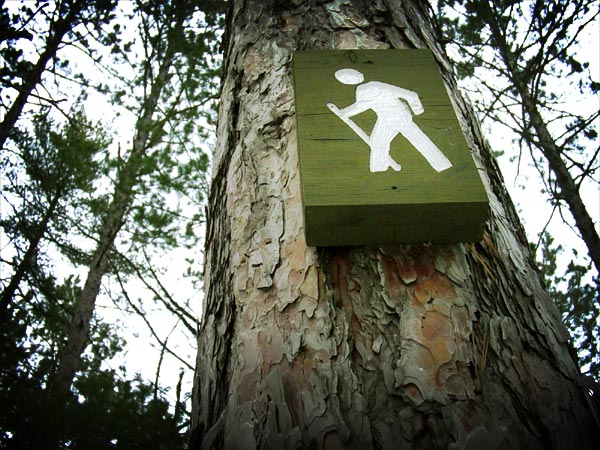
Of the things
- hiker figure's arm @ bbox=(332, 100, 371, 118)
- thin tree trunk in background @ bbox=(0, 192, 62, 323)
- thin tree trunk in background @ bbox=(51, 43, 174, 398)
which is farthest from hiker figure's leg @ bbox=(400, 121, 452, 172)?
thin tree trunk in background @ bbox=(51, 43, 174, 398)

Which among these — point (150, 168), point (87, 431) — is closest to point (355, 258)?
point (87, 431)

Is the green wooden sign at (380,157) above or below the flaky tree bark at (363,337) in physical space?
above

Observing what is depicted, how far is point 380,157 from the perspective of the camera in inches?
35.4

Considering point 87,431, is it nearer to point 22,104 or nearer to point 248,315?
point 248,315

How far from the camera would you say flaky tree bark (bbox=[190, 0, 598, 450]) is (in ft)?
2.43

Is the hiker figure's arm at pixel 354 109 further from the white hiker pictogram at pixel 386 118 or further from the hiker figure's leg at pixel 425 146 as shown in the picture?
the hiker figure's leg at pixel 425 146

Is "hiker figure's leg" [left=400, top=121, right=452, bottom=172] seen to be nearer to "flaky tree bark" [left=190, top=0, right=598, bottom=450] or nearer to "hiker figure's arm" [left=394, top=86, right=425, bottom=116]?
"hiker figure's arm" [left=394, top=86, right=425, bottom=116]

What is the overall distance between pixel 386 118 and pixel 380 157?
122mm

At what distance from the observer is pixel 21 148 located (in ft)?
16.8

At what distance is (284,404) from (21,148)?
18.7ft

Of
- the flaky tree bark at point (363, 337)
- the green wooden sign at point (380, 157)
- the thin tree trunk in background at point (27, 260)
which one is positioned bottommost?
the flaky tree bark at point (363, 337)

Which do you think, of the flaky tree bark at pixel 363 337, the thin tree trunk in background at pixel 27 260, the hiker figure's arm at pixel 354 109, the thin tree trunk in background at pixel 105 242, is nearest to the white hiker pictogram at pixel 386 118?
the hiker figure's arm at pixel 354 109

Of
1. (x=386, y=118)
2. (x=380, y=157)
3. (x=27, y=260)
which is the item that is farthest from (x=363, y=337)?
(x=27, y=260)

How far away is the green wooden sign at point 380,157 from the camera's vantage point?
817 mm
